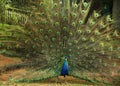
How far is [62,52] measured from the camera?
885 centimetres

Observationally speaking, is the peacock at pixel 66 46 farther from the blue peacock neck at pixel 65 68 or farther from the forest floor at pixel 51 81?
the forest floor at pixel 51 81

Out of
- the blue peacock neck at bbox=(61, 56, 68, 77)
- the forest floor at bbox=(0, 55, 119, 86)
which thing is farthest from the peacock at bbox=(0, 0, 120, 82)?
the forest floor at bbox=(0, 55, 119, 86)

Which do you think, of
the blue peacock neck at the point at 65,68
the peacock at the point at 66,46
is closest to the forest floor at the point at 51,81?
the peacock at the point at 66,46

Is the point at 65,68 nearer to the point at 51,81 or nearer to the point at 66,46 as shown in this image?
Result: the point at 66,46

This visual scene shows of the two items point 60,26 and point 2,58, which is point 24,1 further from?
point 60,26

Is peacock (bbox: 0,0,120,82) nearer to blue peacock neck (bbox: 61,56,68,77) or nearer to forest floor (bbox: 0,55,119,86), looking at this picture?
blue peacock neck (bbox: 61,56,68,77)

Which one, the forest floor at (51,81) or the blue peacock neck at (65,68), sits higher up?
the blue peacock neck at (65,68)

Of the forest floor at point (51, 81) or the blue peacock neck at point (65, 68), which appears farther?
the forest floor at point (51, 81)

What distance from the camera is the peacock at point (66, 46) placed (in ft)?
28.8

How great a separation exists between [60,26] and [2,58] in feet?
14.9

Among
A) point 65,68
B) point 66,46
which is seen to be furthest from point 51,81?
point 66,46

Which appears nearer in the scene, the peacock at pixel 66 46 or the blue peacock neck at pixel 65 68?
the blue peacock neck at pixel 65 68

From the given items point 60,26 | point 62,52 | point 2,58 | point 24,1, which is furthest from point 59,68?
Result: point 24,1

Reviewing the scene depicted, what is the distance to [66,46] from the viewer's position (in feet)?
28.9
